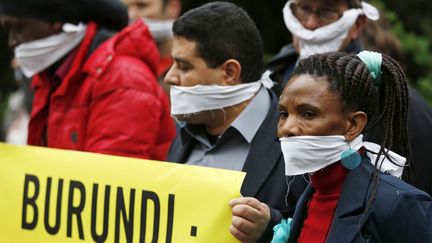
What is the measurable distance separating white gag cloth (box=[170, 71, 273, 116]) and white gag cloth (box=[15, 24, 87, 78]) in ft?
4.17

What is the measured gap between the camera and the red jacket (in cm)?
503

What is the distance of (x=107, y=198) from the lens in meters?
4.34

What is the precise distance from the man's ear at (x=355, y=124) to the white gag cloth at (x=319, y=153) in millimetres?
24

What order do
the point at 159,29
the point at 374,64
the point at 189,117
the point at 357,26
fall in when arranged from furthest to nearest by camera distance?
1. the point at 159,29
2. the point at 357,26
3. the point at 189,117
4. the point at 374,64

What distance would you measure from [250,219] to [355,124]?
589mm

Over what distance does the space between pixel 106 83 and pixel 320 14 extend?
1220mm

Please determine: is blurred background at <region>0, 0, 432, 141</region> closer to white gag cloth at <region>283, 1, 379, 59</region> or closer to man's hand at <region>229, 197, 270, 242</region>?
white gag cloth at <region>283, 1, 379, 59</region>

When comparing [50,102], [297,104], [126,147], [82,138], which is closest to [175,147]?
[126,147]

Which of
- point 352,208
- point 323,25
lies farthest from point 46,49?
point 352,208

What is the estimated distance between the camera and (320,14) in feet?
17.0

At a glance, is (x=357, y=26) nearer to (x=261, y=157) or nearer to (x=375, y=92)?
(x=261, y=157)

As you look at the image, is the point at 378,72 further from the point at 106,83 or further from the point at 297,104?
the point at 106,83

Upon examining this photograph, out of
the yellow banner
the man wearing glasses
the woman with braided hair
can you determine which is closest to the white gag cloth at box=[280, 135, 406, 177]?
the woman with braided hair

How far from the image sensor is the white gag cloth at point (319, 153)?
11.2ft
